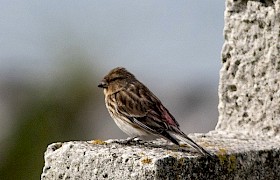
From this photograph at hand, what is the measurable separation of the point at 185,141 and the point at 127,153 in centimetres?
58

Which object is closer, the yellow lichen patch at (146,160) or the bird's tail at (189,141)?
the yellow lichen patch at (146,160)

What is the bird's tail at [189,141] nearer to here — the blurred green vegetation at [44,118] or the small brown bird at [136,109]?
the small brown bird at [136,109]

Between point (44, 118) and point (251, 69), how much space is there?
4.58 m

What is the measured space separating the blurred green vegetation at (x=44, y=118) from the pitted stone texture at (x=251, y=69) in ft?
11.6

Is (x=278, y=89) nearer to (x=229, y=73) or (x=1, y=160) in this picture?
(x=229, y=73)

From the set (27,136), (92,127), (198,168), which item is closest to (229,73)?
(198,168)

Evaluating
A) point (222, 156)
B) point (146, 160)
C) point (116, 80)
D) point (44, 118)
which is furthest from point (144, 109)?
point (44, 118)

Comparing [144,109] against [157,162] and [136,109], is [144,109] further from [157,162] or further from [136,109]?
[157,162]

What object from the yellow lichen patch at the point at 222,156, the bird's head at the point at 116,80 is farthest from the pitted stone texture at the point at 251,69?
the bird's head at the point at 116,80

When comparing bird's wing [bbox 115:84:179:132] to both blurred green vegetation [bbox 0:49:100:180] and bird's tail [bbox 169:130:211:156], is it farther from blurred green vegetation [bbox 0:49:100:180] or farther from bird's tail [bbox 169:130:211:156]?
blurred green vegetation [bbox 0:49:100:180]

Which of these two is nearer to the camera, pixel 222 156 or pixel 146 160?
pixel 146 160

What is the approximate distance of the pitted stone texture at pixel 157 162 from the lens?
4.20 metres

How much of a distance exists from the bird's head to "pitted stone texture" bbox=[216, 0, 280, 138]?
1014 millimetres

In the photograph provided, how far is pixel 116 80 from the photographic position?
20.6 ft
